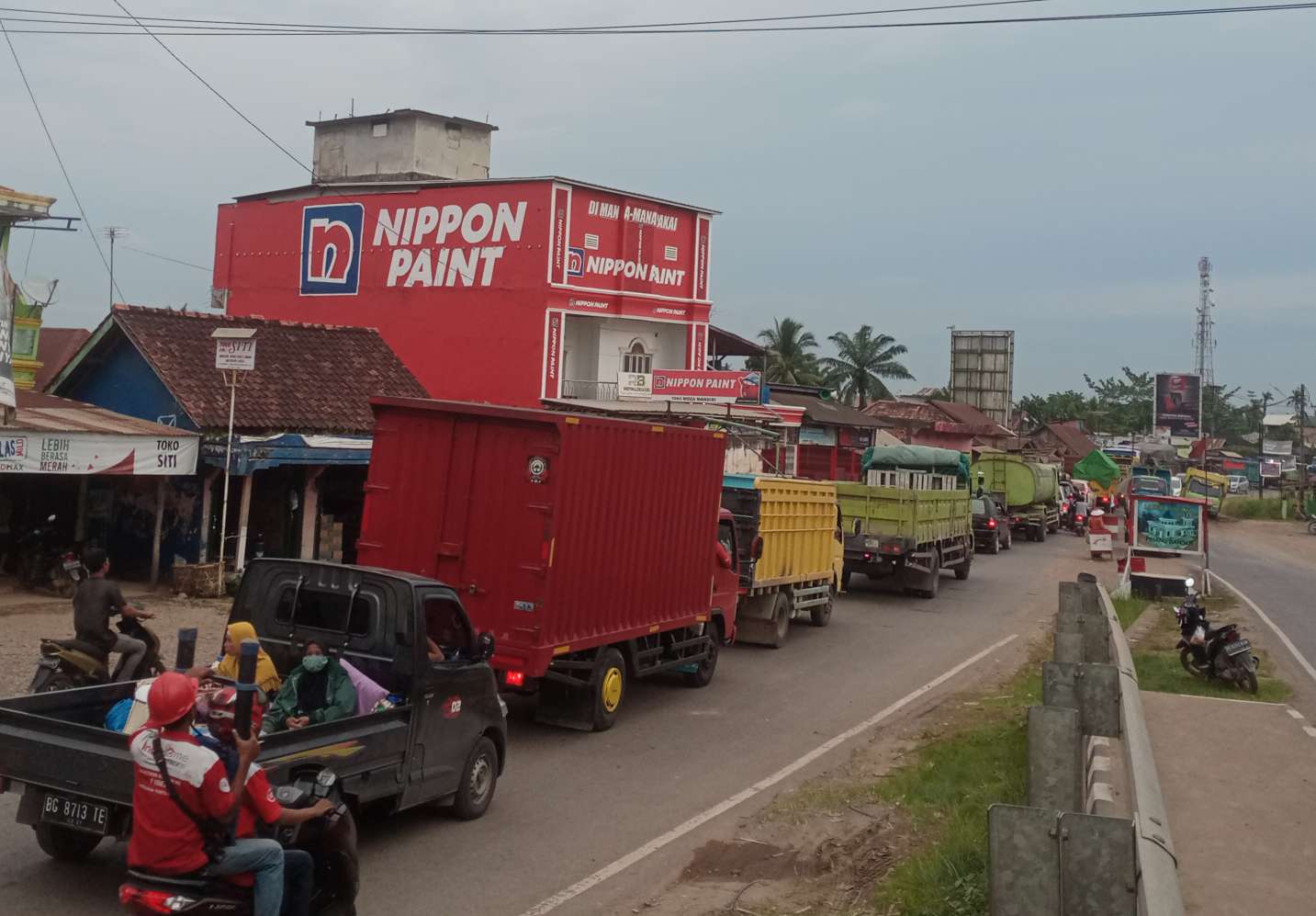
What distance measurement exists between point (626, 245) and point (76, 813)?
2965 cm

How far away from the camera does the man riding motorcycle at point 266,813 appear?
5.11 metres

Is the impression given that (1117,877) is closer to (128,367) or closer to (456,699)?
(456,699)

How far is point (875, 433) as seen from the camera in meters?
57.5

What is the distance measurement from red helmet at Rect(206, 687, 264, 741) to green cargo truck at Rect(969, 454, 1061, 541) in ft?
124

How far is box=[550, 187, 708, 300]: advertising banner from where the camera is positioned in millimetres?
33562

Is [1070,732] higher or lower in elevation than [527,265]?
lower

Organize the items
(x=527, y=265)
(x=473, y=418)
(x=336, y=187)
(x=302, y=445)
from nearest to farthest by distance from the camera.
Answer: (x=473, y=418), (x=302, y=445), (x=527, y=265), (x=336, y=187)

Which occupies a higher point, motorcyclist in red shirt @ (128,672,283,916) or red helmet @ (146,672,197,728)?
red helmet @ (146,672,197,728)

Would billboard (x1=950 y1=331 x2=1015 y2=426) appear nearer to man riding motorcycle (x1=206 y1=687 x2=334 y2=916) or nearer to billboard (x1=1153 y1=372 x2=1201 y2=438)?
billboard (x1=1153 y1=372 x2=1201 y2=438)

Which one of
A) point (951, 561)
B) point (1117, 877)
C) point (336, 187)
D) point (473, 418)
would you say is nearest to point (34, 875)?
point (473, 418)

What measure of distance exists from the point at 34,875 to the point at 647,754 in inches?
211

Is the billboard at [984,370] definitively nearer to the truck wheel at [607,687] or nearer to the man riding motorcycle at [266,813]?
the truck wheel at [607,687]

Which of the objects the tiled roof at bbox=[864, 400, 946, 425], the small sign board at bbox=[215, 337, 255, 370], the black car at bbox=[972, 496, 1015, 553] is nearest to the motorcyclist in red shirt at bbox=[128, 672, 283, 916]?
the small sign board at bbox=[215, 337, 255, 370]

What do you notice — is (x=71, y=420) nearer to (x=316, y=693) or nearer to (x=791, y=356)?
(x=316, y=693)
